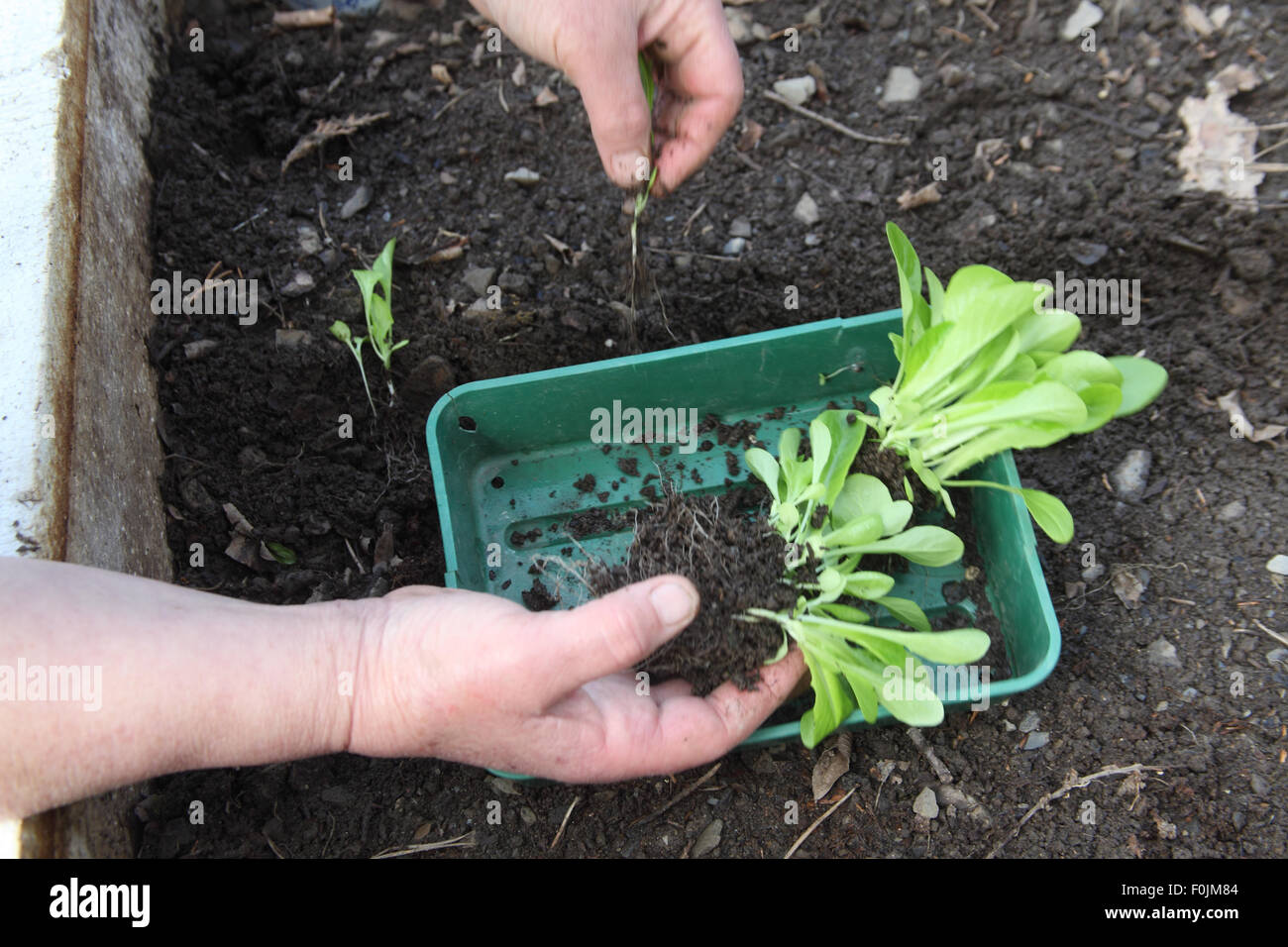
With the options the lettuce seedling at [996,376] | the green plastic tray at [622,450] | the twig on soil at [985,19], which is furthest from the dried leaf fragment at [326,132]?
the twig on soil at [985,19]

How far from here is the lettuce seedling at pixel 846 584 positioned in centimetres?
128

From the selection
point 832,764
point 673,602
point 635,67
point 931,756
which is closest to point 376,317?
point 635,67

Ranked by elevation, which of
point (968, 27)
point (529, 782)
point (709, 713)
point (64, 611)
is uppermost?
point (968, 27)

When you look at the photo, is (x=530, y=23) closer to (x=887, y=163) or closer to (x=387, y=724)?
(x=887, y=163)

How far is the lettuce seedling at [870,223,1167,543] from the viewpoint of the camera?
50.9 inches

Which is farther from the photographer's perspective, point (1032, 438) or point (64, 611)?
point (1032, 438)

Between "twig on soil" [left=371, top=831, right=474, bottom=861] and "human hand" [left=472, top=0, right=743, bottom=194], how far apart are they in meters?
1.13

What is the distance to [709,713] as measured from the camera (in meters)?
1.32

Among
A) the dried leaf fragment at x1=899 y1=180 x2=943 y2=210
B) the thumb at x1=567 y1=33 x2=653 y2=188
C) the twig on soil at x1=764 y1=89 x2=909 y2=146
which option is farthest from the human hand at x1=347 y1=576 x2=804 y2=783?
the twig on soil at x1=764 y1=89 x2=909 y2=146

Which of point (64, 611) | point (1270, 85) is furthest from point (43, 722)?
point (1270, 85)

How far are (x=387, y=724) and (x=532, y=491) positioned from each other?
0.63 metres

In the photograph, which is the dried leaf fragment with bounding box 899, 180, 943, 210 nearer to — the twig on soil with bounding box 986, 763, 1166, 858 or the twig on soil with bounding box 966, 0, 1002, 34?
the twig on soil with bounding box 966, 0, 1002, 34

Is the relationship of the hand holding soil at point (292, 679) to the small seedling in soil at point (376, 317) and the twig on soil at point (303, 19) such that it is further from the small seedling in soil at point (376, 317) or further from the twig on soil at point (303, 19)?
the twig on soil at point (303, 19)

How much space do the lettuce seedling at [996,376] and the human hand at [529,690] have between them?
1.79 feet
